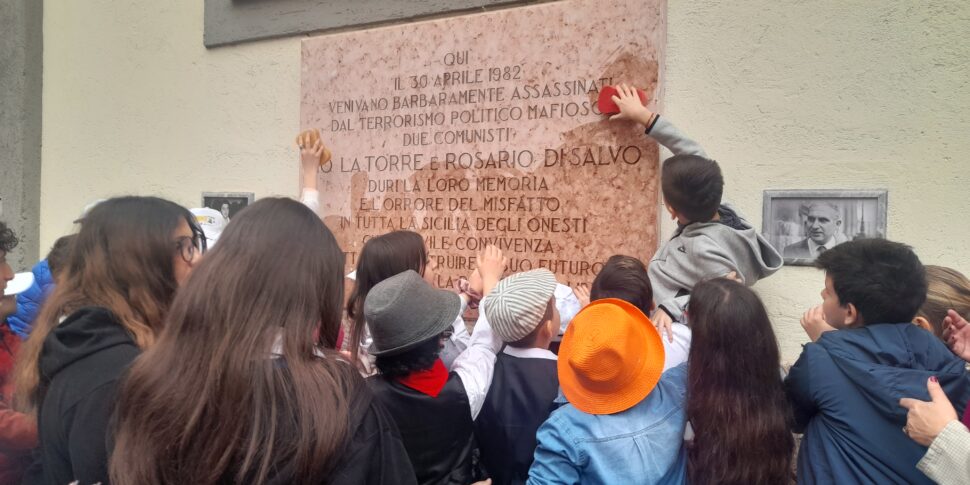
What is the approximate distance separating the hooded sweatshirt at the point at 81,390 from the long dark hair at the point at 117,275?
6 centimetres

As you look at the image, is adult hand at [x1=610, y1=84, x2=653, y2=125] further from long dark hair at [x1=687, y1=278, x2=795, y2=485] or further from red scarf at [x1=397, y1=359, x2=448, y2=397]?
red scarf at [x1=397, y1=359, x2=448, y2=397]

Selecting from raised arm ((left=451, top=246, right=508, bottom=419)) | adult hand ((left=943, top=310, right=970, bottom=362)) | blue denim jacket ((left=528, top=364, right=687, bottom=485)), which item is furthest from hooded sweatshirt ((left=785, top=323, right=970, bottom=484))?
raised arm ((left=451, top=246, right=508, bottom=419))

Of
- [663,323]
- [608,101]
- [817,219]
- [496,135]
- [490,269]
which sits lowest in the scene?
[663,323]

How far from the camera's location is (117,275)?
1.83 meters

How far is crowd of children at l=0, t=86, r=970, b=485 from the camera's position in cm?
130

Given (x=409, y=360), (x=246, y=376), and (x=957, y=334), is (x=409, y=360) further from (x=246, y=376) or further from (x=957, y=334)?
(x=957, y=334)

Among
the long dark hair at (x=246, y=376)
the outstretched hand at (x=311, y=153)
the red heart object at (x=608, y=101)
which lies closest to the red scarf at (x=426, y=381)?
the long dark hair at (x=246, y=376)

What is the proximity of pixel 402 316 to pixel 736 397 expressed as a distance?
93 centimetres

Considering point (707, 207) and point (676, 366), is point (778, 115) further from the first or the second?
point (676, 366)

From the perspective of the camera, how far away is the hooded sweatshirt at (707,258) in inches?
101

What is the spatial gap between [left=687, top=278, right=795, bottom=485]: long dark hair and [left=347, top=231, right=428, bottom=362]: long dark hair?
3.78ft

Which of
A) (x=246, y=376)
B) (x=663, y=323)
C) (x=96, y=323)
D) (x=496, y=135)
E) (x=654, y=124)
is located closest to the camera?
(x=246, y=376)

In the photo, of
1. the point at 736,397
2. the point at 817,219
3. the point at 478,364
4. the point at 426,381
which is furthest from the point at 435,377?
the point at 817,219

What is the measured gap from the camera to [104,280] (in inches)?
72.2
